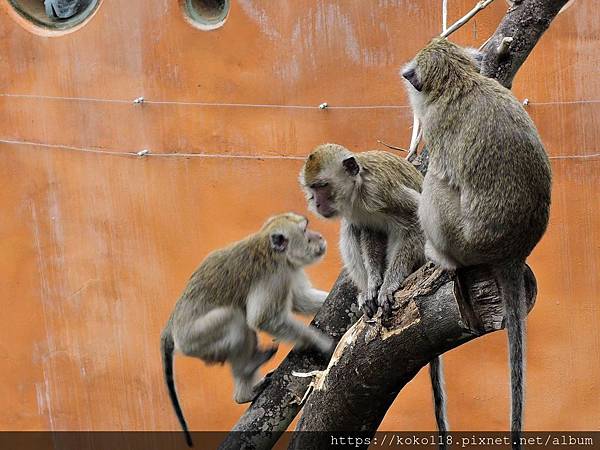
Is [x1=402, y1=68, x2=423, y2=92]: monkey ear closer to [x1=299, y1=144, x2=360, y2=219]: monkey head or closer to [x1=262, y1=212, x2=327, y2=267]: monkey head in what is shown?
[x1=299, y1=144, x2=360, y2=219]: monkey head

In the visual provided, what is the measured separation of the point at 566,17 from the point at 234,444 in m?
4.87

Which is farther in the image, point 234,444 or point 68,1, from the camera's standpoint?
point 68,1

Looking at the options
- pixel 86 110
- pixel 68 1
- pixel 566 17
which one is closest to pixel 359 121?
pixel 566 17

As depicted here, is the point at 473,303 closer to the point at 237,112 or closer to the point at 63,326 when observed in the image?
the point at 237,112

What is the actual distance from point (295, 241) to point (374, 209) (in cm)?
133

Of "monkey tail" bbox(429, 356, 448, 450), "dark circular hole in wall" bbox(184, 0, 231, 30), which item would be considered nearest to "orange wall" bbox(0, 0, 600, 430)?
"dark circular hole in wall" bbox(184, 0, 231, 30)

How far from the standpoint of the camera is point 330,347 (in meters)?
5.84

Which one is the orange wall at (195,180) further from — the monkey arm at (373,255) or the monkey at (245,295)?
the monkey arm at (373,255)

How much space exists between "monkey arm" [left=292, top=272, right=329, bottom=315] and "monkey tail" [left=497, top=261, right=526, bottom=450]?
251 cm

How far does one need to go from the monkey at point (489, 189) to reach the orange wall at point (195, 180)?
4.04m

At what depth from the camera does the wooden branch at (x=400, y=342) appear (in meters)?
4.46

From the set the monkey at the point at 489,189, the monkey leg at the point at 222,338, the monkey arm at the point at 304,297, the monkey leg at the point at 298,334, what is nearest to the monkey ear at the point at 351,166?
the monkey at the point at 489,189

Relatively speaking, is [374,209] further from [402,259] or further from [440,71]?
[440,71]

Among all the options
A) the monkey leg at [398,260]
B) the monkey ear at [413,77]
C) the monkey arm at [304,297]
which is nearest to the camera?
the monkey ear at [413,77]
